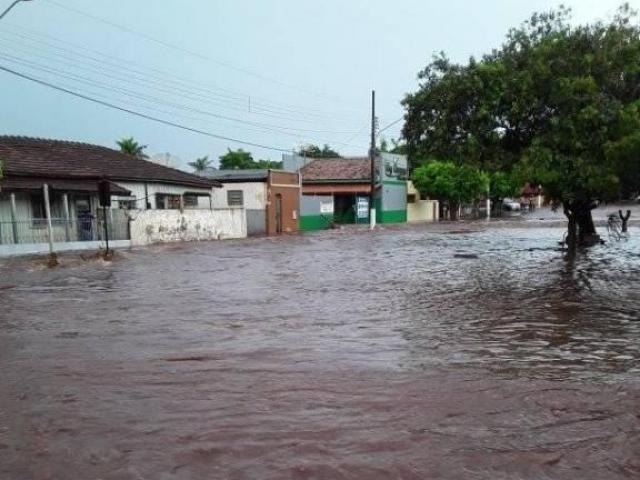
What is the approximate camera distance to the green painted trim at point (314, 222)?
4243cm

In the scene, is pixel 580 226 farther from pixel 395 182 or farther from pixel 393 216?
pixel 395 182

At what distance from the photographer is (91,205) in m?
27.7

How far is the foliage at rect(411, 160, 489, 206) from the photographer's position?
52.8 meters

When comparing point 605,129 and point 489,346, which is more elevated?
point 605,129

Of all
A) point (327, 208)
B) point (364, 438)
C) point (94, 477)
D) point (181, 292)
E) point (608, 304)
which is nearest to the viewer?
point (94, 477)

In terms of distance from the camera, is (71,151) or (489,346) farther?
(71,151)

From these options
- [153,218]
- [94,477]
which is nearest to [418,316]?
[94,477]

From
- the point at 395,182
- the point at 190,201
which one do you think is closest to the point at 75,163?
the point at 190,201

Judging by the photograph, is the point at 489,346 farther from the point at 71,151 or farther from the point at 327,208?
the point at 327,208

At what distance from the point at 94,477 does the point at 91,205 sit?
25.2 m

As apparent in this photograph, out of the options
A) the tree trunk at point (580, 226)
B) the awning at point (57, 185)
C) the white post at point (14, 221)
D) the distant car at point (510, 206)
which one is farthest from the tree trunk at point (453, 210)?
the white post at point (14, 221)

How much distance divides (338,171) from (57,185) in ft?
93.8

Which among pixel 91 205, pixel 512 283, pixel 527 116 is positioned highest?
pixel 527 116

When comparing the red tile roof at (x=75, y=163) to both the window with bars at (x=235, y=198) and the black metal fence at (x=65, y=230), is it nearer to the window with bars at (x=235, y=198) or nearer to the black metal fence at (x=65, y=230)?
the black metal fence at (x=65, y=230)
